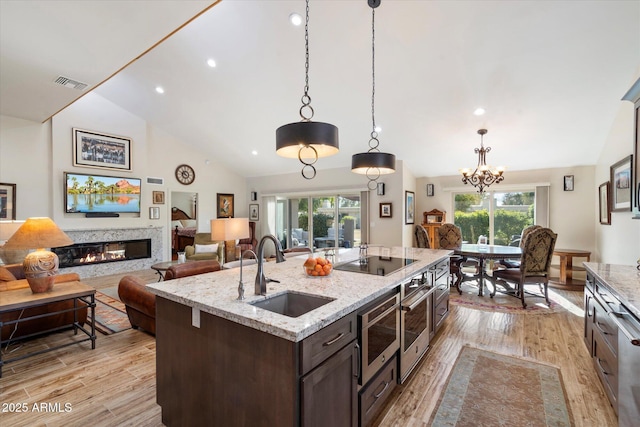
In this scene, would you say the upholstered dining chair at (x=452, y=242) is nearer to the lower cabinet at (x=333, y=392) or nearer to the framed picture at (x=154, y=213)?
the lower cabinet at (x=333, y=392)

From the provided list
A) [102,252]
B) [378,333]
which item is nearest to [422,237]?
[378,333]

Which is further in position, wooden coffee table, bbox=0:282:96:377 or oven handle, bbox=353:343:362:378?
wooden coffee table, bbox=0:282:96:377

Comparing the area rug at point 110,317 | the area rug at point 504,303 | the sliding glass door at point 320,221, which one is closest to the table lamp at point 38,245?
the area rug at point 110,317

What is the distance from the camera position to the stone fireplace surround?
6.17 metres

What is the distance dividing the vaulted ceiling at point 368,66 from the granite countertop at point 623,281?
8.28ft

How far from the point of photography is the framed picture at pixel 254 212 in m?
9.47

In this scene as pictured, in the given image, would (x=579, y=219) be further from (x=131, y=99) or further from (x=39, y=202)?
(x=39, y=202)

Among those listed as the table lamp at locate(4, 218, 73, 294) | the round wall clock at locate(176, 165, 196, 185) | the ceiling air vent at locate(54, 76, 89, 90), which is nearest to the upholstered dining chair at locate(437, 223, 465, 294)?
the table lamp at locate(4, 218, 73, 294)

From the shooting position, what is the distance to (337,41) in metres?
3.70

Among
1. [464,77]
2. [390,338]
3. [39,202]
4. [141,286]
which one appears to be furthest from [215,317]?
[39,202]

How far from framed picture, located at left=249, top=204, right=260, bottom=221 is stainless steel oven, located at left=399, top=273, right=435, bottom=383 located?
739cm

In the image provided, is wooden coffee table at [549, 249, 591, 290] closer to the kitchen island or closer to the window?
the window

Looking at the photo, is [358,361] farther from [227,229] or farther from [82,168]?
[82,168]

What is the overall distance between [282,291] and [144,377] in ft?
5.61
